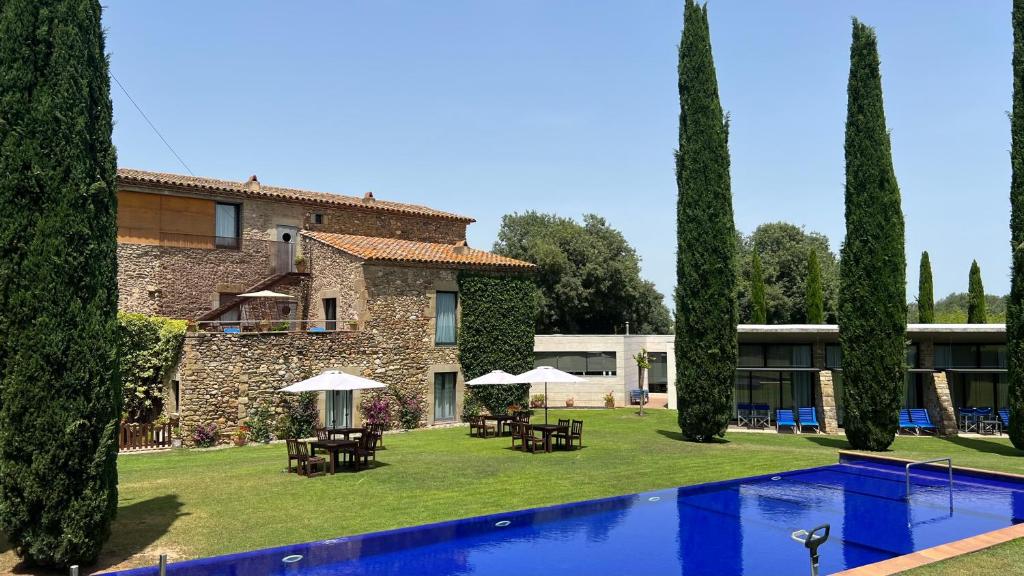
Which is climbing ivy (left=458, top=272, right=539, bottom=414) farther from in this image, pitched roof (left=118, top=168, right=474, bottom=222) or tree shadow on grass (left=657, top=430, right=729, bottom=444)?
pitched roof (left=118, top=168, right=474, bottom=222)

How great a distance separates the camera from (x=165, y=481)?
1519 centimetres

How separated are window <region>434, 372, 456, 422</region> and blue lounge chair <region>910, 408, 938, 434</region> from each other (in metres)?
17.4

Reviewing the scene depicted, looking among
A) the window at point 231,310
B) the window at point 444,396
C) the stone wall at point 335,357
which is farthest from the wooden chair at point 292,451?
the window at point 231,310

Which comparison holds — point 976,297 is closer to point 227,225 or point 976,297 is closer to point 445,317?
point 445,317

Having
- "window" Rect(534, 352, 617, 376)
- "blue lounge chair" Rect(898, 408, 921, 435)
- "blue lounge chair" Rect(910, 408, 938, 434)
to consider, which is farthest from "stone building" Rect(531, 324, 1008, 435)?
"window" Rect(534, 352, 617, 376)

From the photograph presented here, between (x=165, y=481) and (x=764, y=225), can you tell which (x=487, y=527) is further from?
(x=764, y=225)

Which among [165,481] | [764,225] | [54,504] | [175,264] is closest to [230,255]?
[175,264]

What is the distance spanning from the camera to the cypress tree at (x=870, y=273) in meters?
20.2

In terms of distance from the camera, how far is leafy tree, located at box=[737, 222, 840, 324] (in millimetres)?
55906

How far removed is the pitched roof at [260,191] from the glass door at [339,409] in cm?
1033

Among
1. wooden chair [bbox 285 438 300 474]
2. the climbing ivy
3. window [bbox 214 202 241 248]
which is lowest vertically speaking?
wooden chair [bbox 285 438 300 474]

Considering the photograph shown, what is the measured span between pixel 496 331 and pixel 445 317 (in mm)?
2156

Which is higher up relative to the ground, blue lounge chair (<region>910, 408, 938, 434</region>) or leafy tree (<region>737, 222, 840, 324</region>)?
leafy tree (<region>737, 222, 840, 324</region>)

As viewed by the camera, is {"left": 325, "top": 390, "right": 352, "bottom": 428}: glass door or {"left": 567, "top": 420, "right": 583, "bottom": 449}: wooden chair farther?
{"left": 325, "top": 390, "right": 352, "bottom": 428}: glass door
